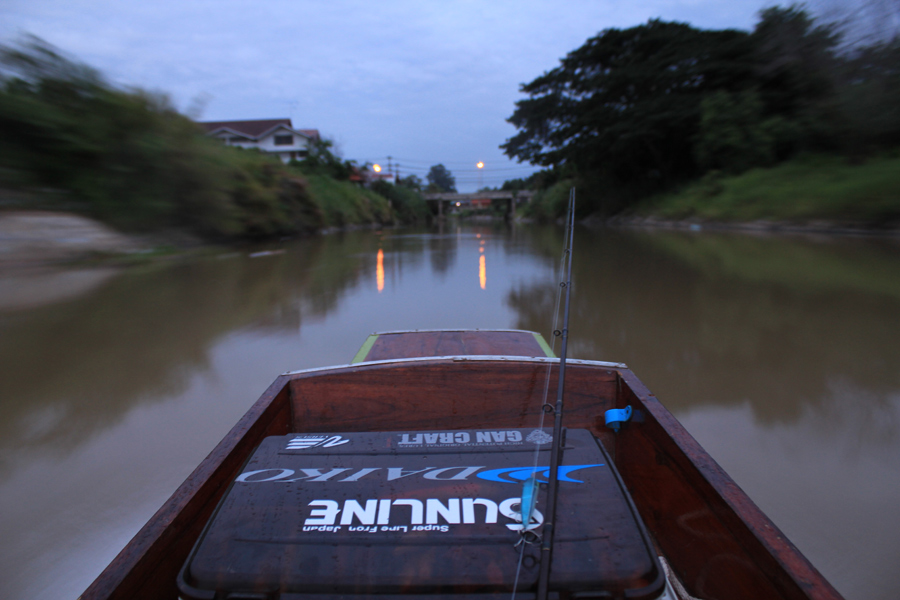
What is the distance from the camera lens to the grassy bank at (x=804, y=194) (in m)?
10.8

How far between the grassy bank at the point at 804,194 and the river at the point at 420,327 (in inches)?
181

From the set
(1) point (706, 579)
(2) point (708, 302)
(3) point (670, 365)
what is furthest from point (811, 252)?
(1) point (706, 579)

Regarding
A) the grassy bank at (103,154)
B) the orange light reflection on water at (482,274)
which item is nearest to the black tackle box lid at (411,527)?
the orange light reflection on water at (482,274)

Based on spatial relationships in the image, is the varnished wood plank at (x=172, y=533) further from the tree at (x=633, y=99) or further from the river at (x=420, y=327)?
the tree at (x=633, y=99)

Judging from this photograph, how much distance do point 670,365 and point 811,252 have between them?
725 cm

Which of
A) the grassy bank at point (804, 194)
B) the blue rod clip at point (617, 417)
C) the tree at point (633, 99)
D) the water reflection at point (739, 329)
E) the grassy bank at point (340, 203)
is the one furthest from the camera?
the grassy bank at point (340, 203)

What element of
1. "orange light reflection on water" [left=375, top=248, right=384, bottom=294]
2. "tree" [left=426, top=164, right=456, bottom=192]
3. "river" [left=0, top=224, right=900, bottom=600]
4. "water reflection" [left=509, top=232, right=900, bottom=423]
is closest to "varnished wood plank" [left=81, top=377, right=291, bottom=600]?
"river" [left=0, top=224, right=900, bottom=600]

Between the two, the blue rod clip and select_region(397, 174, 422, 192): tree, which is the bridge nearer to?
select_region(397, 174, 422, 192): tree

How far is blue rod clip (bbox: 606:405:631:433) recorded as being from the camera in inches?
56.4

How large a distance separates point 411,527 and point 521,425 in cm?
82

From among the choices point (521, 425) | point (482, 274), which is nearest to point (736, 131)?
point (482, 274)

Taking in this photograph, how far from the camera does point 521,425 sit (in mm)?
1646

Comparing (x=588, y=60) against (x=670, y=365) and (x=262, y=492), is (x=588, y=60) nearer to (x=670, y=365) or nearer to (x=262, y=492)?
(x=670, y=365)

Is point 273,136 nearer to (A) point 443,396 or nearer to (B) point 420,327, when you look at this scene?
(B) point 420,327
